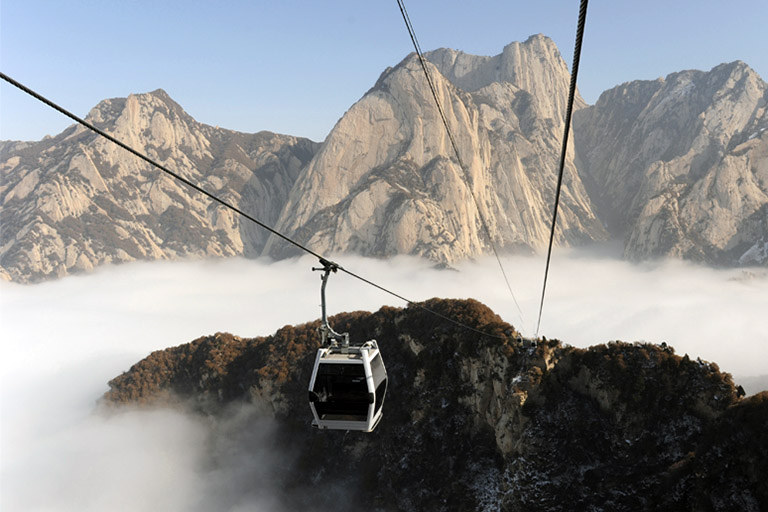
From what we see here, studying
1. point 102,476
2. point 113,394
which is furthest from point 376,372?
point 102,476

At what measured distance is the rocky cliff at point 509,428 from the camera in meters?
39.8

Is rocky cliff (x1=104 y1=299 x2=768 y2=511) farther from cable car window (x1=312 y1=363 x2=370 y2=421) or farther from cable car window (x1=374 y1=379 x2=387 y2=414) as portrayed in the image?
cable car window (x1=312 y1=363 x2=370 y2=421)

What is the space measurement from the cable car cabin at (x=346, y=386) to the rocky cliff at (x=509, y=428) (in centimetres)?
3107

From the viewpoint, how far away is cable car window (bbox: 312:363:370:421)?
18812 mm

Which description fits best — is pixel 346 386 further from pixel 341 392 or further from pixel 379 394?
pixel 379 394

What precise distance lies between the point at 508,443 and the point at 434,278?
13870cm

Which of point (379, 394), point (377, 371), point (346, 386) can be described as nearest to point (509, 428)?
point (379, 394)

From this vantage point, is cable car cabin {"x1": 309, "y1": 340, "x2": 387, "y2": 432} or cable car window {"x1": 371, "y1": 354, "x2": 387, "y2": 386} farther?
cable car window {"x1": 371, "y1": 354, "x2": 387, "y2": 386}

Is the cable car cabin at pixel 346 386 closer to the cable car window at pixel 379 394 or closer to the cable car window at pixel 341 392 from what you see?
the cable car window at pixel 341 392

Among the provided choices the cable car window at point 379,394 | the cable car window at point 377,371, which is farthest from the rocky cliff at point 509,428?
the cable car window at point 377,371

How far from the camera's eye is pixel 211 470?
92.9 meters

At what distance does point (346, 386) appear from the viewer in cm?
1914

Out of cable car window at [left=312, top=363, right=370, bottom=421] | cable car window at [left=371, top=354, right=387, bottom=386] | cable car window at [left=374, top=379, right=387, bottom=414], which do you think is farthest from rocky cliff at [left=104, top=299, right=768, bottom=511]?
cable car window at [left=312, top=363, right=370, bottom=421]

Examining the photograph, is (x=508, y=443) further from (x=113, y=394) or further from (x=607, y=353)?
(x=113, y=394)
